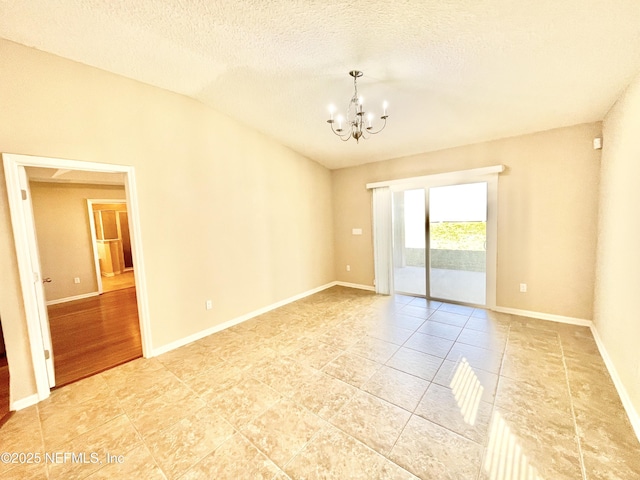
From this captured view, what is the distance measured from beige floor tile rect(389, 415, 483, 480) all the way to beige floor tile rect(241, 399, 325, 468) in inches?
23.2

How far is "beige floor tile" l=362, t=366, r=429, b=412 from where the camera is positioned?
6.84ft

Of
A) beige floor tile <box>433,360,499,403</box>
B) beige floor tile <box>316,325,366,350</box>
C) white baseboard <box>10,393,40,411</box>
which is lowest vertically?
beige floor tile <box>433,360,499,403</box>

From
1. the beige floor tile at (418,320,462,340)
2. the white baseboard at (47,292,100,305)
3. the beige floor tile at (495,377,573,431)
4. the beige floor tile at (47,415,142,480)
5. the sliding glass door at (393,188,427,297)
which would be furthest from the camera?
the white baseboard at (47,292,100,305)

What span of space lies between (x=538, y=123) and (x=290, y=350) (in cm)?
418

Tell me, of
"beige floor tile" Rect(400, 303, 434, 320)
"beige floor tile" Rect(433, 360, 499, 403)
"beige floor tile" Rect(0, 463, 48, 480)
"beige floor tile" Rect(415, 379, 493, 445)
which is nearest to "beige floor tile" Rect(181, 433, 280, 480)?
"beige floor tile" Rect(0, 463, 48, 480)

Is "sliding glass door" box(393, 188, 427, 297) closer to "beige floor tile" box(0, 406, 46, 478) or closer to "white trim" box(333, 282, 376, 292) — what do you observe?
"white trim" box(333, 282, 376, 292)

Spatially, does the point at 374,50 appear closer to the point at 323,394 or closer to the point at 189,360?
the point at 323,394

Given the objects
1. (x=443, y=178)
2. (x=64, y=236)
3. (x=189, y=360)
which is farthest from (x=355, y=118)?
(x=64, y=236)

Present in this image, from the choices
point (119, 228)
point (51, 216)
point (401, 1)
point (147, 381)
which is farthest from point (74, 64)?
point (119, 228)

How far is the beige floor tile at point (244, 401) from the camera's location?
1.97 m

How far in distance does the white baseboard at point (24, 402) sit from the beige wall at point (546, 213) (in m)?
5.50

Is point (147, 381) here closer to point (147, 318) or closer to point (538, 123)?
point (147, 318)

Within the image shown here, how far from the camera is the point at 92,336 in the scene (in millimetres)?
3441

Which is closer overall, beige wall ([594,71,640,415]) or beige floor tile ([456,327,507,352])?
beige wall ([594,71,640,415])
